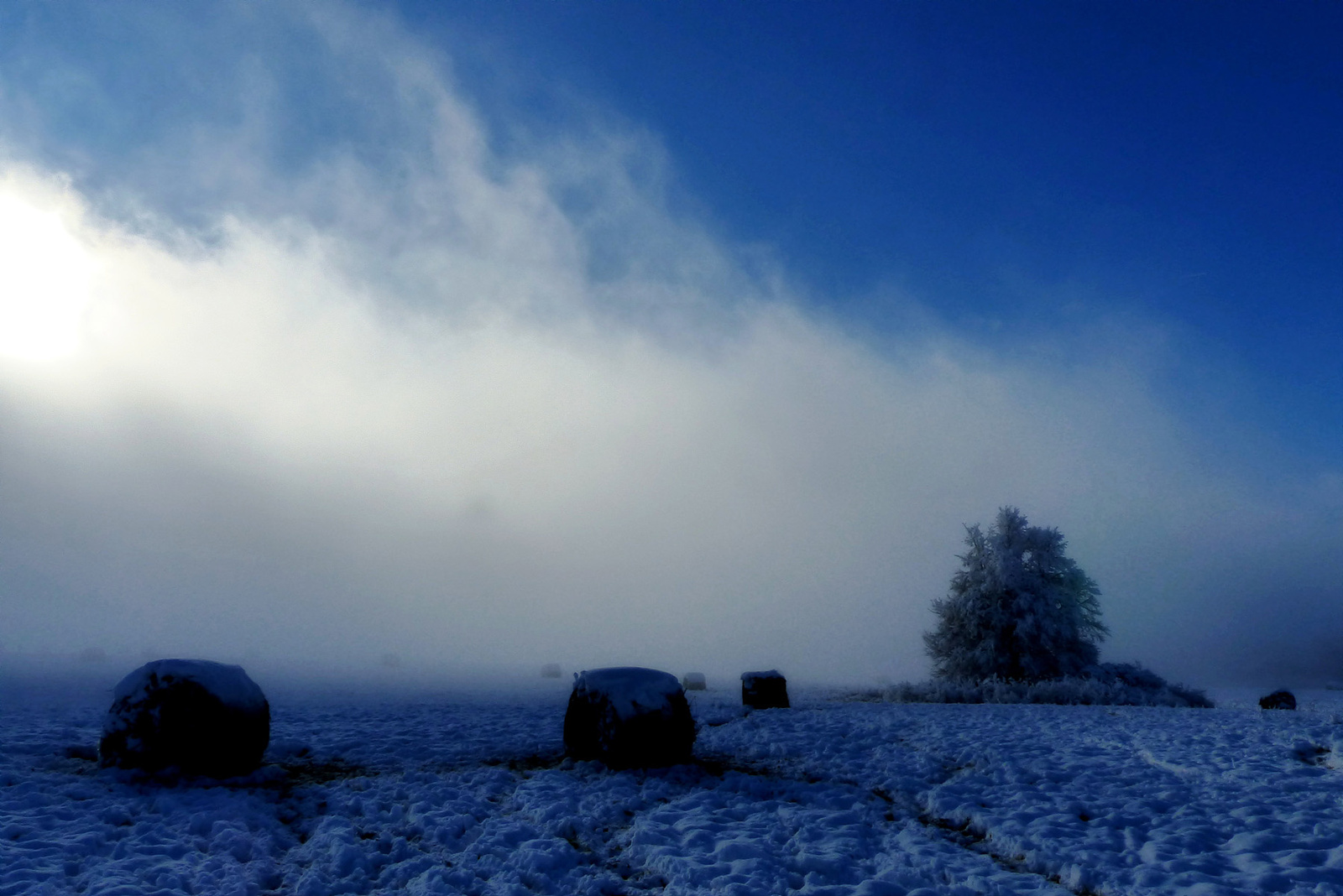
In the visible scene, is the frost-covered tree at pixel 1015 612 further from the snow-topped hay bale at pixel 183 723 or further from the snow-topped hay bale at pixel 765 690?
the snow-topped hay bale at pixel 183 723

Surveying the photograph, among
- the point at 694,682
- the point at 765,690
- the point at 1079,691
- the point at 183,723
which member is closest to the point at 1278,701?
the point at 1079,691

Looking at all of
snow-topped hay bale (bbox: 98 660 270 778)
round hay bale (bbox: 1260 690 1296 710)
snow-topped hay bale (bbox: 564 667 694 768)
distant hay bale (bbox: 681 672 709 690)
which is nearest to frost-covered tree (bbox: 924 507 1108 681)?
round hay bale (bbox: 1260 690 1296 710)

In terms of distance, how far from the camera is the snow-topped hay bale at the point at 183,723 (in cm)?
1363

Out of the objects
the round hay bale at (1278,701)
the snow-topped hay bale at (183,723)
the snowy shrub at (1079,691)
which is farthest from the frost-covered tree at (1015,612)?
the snow-topped hay bale at (183,723)

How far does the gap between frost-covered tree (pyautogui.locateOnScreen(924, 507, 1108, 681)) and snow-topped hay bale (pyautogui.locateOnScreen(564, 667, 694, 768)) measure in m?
24.2

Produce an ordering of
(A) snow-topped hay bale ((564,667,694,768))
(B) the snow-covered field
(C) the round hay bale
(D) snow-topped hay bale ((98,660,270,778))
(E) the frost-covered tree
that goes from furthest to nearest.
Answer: (E) the frost-covered tree → (C) the round hay bale → (A) snow-topped hay bale ((564,667,694,768)) → (D) snow-topped hay bale ((98,660,270,778)) → (B) the snow-covered field

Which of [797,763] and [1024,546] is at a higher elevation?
[1024,546]

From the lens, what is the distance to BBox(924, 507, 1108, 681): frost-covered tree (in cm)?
3481

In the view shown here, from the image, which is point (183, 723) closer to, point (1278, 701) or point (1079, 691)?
point (1079, 691)

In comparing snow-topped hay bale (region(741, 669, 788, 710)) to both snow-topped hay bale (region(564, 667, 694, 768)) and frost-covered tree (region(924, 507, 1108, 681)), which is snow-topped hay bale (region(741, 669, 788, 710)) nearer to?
snow-topped hay bale (region(564, 667, 694, 768))

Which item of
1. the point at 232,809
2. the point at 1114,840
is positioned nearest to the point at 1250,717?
the point at 1114,840

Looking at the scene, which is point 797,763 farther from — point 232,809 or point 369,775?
point 232,809

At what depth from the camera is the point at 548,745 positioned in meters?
18.6

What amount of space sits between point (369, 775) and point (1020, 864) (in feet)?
41.0
